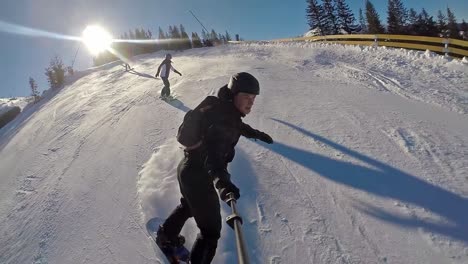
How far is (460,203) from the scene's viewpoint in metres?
4.23

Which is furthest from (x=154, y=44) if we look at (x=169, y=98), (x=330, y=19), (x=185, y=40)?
(x=169, y=98)

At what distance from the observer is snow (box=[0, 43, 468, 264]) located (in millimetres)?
3926

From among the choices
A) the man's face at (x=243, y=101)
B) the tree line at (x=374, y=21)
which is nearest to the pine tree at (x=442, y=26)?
the tree line at (x=374, y=21)

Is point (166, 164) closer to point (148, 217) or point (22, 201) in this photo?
point (148, 217)

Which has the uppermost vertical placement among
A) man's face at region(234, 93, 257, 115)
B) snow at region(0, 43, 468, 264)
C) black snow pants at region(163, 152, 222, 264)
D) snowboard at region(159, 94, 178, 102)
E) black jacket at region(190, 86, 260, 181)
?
man's face at region(234, 93, 257, 115)

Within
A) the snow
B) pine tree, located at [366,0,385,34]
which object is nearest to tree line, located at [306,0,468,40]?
pine tree, located at [366,0,385,34]

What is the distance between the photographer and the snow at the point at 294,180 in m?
3.93

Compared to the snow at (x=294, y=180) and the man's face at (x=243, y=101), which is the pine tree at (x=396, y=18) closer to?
the snow at (x=294, y=180)

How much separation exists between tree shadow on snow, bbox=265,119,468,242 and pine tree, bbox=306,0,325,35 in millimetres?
51461

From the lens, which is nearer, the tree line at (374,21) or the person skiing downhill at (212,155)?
the person skiing downhill at (212,155)

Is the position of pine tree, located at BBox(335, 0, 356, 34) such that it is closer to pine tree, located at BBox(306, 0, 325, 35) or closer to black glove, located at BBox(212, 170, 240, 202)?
pine tree, located at BBox(306, 0, 325, 35)

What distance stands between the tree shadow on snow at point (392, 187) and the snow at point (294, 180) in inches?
0.7

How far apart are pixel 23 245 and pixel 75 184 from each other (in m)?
1.76

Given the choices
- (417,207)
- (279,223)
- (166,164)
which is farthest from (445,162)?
(166,164)
